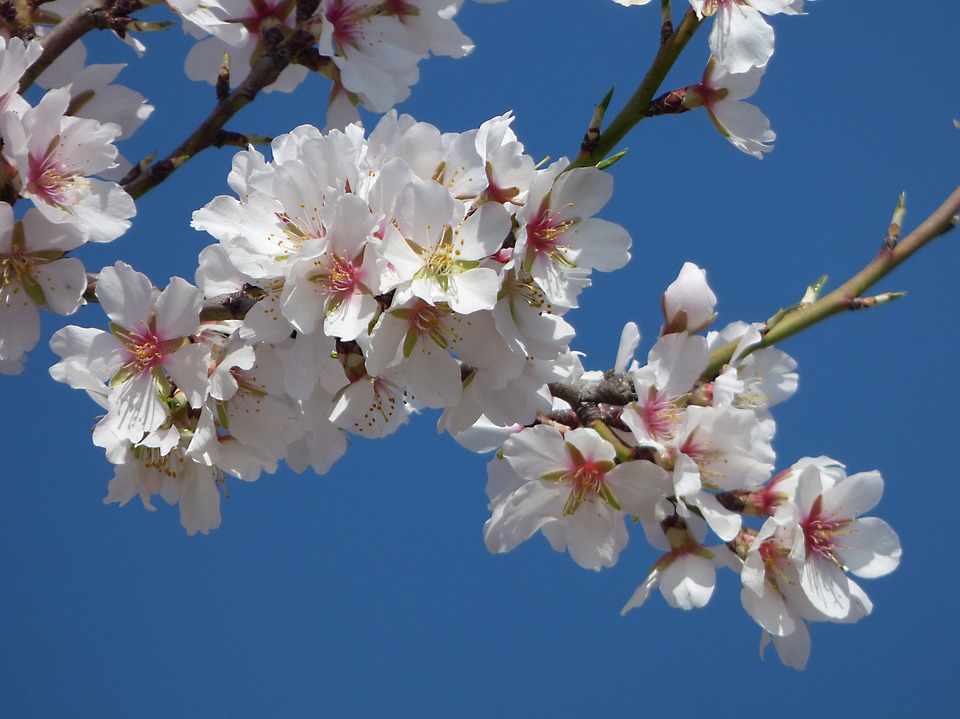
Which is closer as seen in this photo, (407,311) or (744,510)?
(407,311)

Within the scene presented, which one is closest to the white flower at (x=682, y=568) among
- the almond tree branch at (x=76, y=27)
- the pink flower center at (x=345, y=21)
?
the pink flower center at (x=345, y=21)

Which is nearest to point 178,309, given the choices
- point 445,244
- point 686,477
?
point 445,244

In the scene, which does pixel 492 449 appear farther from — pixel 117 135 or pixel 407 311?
pixel 117 135

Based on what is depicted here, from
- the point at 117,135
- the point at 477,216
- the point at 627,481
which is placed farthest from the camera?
the point at 117,135

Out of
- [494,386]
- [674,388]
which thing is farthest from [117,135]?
[674,388]

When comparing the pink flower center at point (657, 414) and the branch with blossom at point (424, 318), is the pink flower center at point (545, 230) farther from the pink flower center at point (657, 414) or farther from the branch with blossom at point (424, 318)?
the pink flower center at point (657, 414)

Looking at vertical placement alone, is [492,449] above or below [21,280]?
below

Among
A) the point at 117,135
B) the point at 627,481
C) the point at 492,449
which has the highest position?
the point at 117,135
